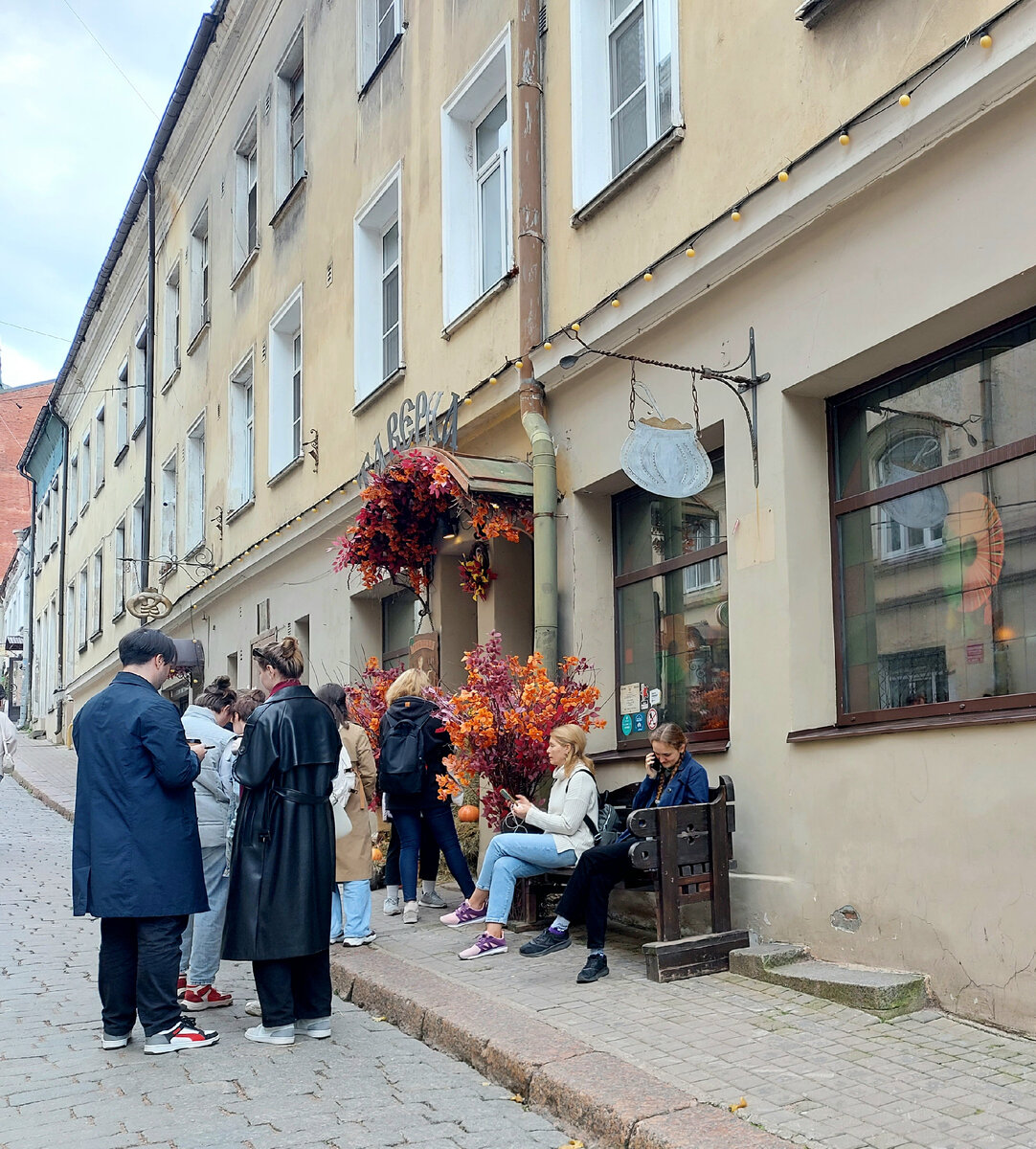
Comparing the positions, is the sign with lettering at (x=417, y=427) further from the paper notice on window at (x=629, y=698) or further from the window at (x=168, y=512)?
the window at (x=168, y=512)

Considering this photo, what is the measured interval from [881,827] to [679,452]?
2.36 metres

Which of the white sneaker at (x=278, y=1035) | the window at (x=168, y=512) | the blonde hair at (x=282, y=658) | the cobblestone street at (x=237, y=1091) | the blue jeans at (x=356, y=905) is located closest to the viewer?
the cobblestone street at (x=237, y=1091)

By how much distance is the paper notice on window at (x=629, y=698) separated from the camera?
8586mm

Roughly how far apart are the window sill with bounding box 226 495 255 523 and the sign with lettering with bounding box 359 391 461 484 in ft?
15.2

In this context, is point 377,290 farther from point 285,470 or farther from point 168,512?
point 168,512

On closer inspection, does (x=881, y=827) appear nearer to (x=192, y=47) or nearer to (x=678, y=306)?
(x=678, y=306)

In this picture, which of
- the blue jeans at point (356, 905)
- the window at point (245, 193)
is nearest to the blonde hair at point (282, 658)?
the blue jeans at point (356, 905)

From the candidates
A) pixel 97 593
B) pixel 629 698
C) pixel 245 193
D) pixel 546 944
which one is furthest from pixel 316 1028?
pixel 97 593

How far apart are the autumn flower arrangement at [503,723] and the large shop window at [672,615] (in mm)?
530

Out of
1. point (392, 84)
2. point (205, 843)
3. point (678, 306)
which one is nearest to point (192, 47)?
point (392, 84)

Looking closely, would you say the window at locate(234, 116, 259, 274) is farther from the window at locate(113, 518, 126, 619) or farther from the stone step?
the stone step

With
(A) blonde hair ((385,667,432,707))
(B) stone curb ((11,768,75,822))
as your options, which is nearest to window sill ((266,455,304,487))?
(B) stone curb ((11,768,75,822))

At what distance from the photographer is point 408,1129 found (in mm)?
4457

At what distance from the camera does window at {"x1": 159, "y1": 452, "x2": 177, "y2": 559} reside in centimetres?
2130
